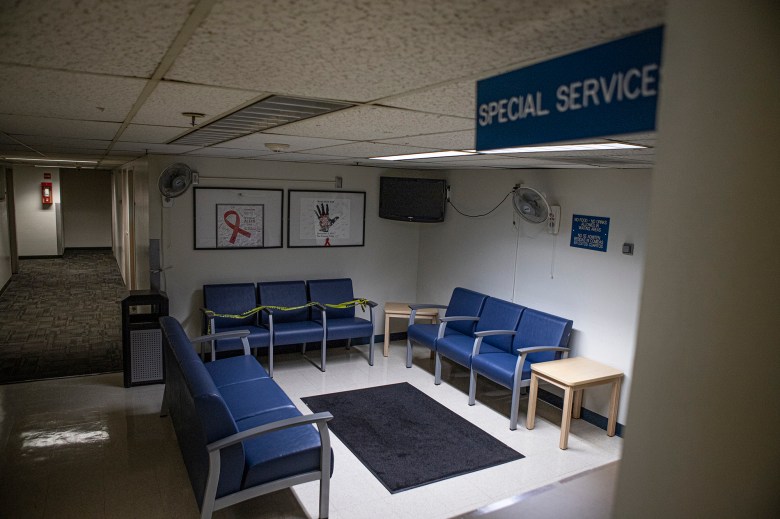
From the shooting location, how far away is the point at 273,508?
3.37m

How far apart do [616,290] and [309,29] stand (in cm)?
426

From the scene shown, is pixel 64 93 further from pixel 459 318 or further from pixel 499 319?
pixel 499 319

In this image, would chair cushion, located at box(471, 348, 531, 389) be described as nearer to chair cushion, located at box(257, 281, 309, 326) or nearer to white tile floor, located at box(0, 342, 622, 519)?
Result: white tile floor, located at box(0, 342, 622, 519)

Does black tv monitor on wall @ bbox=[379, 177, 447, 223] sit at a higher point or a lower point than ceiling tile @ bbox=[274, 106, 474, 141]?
lower

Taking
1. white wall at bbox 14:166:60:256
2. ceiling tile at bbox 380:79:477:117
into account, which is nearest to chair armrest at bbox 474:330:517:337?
ceiling tile at bbox 380:79:477:117

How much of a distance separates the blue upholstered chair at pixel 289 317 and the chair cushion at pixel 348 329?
12cm

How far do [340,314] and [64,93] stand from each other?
15.8 feet

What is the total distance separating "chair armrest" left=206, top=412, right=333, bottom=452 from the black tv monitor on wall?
381cm

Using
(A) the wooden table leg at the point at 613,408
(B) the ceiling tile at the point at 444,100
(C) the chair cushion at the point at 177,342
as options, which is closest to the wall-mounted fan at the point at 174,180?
(C) the chair cushion at the point at 177,342

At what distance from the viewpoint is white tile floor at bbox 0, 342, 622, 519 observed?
336cm

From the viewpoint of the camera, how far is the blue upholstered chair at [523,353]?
4725 mm

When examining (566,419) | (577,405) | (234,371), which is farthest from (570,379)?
(234,371)

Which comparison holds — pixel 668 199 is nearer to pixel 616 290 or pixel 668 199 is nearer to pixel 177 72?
pixel 177 72

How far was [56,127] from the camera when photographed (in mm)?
3215
